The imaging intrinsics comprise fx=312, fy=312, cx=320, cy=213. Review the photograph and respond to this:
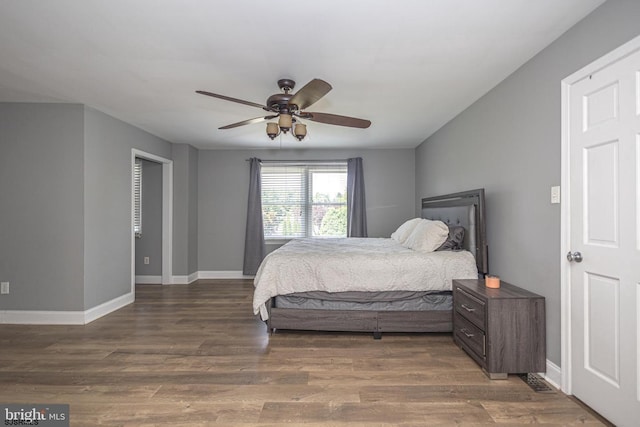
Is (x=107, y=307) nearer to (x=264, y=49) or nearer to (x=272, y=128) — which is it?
(x=272, y=128)

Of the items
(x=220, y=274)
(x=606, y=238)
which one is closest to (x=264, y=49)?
(x=606, y=238)

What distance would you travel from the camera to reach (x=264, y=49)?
7.24 feet

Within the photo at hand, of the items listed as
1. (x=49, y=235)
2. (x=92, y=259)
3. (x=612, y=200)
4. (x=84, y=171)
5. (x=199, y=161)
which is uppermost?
(x=199, y=161)

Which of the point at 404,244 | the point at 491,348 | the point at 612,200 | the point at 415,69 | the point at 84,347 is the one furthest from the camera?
the point at 404,244

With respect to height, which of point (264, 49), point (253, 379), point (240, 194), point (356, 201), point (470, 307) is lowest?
point (253, 379)

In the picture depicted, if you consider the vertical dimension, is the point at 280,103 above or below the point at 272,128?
above

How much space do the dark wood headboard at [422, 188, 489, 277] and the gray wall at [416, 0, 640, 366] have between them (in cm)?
11

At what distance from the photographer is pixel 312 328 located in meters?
2.92

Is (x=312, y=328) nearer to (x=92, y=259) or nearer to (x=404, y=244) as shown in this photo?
(x=404, y=244)

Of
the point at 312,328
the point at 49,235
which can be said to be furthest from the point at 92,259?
the point at 312,328

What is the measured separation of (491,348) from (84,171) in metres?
4.14

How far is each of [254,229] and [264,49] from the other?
368 centimetres

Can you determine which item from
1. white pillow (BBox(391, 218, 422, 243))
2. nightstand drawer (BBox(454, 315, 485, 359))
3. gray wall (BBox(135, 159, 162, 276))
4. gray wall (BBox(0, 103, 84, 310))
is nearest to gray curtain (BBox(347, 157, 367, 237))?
white pillow (BBox(391, 218, 422, 243))

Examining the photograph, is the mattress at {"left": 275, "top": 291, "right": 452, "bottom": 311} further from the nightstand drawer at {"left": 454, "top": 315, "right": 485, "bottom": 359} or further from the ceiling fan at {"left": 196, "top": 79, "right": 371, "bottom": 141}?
the ceiling fan at {"left": 196, "top": 79, "right": 371, "bottom": 141}
